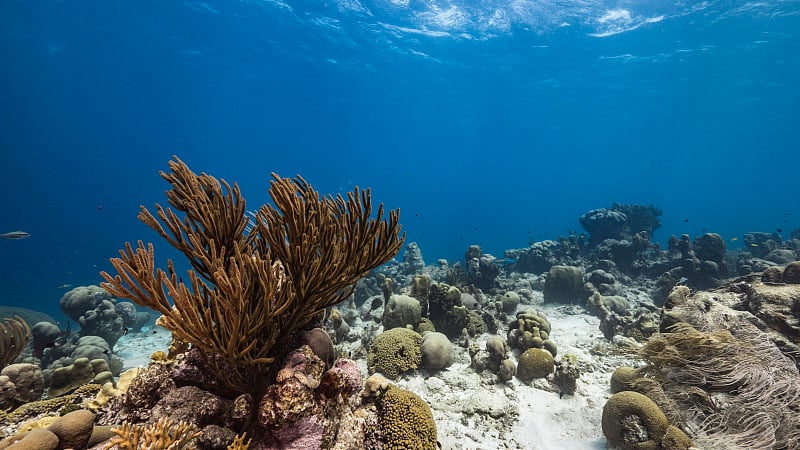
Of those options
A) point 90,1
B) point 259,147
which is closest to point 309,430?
point 90,1

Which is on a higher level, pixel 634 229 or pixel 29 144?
pixel 29 144

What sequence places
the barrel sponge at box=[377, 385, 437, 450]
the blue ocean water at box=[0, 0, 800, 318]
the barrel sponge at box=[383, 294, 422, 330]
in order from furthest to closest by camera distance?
1. the blue ocean water at box=[0, 0, 800, 318]
2. the barrel sponge at box=[383, 294, 422, 330]
3. the barrel sponge at box=[377, 385, 437, 450]

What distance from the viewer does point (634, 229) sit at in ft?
75.1

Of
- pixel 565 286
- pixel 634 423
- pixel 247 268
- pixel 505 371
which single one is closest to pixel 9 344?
pixel 247 268

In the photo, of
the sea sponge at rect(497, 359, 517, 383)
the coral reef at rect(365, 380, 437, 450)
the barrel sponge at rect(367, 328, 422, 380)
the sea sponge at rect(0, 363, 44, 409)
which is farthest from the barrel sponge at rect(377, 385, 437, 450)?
the sea sponge at rect(0, 363, 44, 409)

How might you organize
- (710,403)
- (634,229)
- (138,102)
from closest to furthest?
(710,403) < (634,229) < (138,102)

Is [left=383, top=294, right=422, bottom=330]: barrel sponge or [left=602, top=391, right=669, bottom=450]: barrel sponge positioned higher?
[left=383, top=294, right=422, bottom=330]: barrel sponge

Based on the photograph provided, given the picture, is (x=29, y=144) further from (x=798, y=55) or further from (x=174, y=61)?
(x=798, y=55)

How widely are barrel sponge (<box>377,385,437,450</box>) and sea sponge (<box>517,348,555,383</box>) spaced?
3.74 meters

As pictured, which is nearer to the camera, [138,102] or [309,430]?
[309,430]

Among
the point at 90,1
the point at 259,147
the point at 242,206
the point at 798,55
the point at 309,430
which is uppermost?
the point at 259,147

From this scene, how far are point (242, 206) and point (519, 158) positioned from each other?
145 metres

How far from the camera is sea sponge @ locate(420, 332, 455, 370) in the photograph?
7301mm

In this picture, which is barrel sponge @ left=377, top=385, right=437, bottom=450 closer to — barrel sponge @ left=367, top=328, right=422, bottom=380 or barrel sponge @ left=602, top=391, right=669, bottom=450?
barrel sponge @ left=367, top=328, right=422, bottom=380
